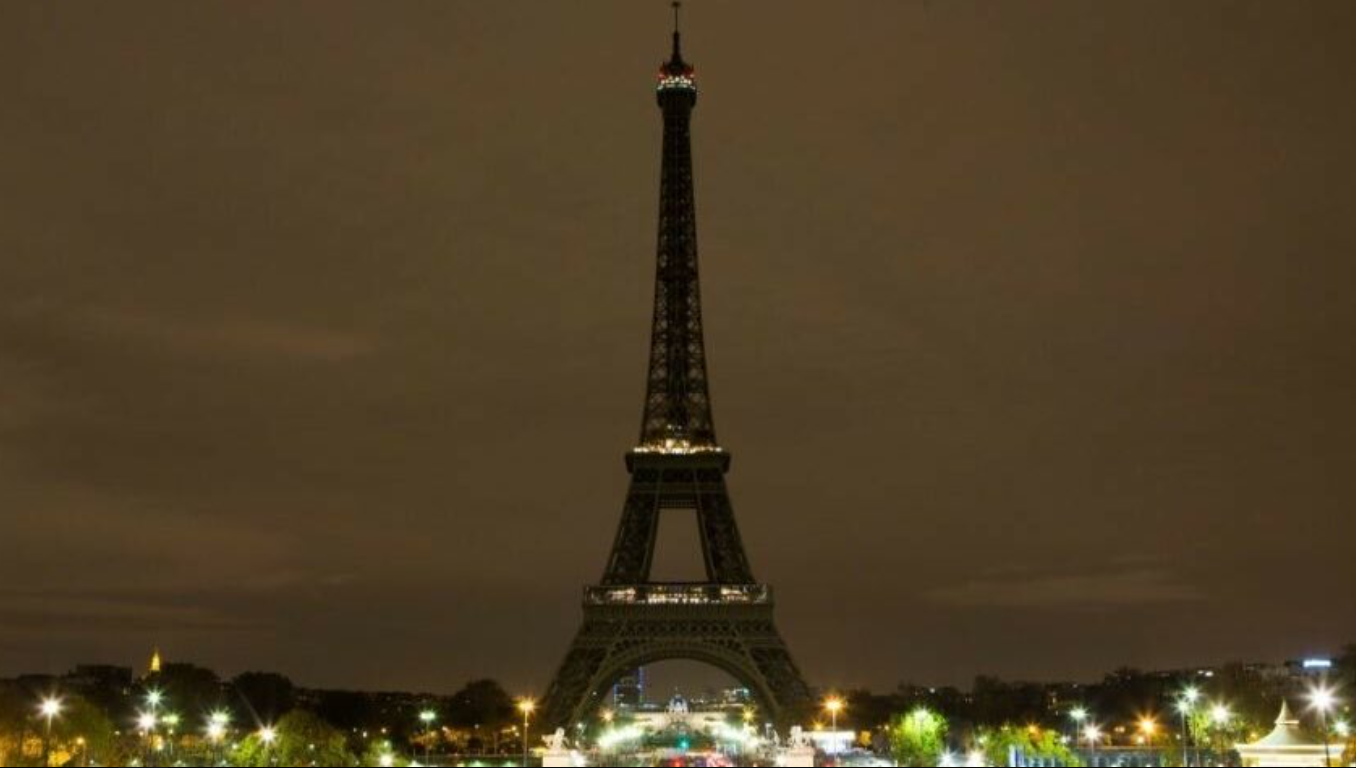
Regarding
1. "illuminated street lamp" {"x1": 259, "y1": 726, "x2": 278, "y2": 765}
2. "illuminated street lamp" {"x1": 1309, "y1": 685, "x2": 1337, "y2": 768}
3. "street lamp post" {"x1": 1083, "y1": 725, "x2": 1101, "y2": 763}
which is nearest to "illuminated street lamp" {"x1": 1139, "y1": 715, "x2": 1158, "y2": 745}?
"street lamp post" {"x1": 1083, "y1": 725, "x2": 1101, "y2": 763}

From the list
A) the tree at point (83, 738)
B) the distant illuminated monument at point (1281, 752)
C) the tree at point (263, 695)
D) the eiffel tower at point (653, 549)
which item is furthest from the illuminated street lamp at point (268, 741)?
the tree at point (263, 695)

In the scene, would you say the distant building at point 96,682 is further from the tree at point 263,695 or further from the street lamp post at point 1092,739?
the street lamp post at point 1092,739

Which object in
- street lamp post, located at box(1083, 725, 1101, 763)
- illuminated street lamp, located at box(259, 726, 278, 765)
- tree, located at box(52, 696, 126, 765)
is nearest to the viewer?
illuminated street lamp, located at box(259, 726, 278, 765)

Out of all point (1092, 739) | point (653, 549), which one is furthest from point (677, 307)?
point (1092, 739)

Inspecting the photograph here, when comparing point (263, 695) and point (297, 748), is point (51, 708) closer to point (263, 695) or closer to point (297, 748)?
point (297, 748)

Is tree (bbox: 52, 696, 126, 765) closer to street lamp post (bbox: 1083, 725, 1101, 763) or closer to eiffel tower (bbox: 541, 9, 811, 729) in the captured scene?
eiffel tower (bbox: 541, 9, 811, 729)

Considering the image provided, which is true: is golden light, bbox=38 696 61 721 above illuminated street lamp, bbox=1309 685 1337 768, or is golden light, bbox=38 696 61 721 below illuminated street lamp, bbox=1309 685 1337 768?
above
